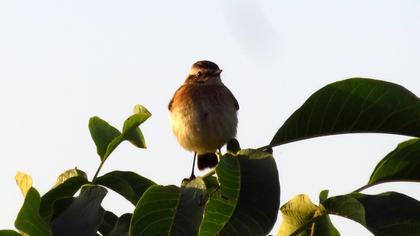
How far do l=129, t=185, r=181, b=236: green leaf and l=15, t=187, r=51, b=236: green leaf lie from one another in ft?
1.08

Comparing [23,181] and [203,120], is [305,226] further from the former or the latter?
[203,120]

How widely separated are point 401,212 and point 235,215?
2.01 ft

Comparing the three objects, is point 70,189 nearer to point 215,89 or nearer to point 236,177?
point 236,177

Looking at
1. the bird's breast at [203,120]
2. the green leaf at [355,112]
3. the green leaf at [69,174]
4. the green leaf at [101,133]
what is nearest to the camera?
the green leaf at [355,112]

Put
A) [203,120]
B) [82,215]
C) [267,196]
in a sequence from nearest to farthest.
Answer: [267,196] < [82,215] < [203,120]

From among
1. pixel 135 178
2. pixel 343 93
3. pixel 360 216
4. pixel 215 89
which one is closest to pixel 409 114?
pixel 343 93

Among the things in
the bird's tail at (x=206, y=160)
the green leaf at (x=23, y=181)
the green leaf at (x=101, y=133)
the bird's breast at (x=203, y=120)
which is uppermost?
the green leaf at (x=101, y=133)

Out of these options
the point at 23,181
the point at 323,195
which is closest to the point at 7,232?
the point at 23,181

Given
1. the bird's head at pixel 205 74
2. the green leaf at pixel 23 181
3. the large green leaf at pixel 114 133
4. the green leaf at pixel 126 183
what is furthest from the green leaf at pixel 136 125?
the bird's head at pixel 205 74

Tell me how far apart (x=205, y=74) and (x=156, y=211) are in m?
5.71

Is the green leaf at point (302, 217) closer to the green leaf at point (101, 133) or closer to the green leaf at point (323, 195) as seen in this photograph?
the green leaf at point (323, 195)

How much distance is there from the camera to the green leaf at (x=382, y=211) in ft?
8.85

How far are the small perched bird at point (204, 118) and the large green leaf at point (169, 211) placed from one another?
4.38 metres

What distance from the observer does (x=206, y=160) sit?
786 cm
